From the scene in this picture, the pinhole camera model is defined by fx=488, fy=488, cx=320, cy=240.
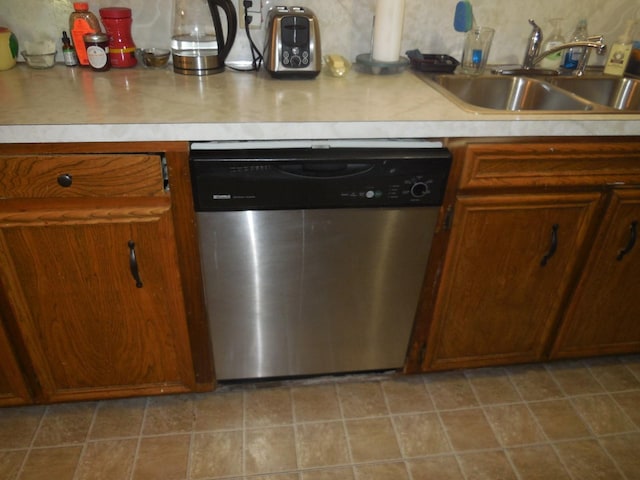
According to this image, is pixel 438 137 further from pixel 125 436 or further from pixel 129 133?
pixel 125 436

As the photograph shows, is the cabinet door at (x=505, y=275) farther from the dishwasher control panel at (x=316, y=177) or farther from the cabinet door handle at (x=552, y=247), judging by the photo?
the dishwasher control panel at (x=316, y=177)

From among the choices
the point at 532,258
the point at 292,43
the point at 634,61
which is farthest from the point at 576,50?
the point at 292,43

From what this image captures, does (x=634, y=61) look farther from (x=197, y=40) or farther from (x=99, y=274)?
(x=99, y=274)

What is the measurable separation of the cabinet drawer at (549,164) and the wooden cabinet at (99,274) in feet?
2.44

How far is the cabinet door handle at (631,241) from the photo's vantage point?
1430 mm

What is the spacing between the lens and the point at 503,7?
175cm

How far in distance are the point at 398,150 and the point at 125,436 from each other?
1.16 metres

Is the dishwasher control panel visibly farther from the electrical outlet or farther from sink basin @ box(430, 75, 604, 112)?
the electrical outlet

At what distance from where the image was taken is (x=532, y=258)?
143 cm

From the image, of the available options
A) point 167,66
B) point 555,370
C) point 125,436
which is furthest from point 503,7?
point 125,436

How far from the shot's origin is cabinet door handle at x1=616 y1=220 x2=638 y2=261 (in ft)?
4.69

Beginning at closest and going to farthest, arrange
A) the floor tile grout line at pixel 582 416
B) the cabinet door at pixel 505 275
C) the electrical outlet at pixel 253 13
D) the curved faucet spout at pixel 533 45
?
the cabinet door at pixel 505 275, the floor tile grout line at pixel 582 416, the electrical outlet at pixel 253 13, the curved faucet spout at pixel 533 45

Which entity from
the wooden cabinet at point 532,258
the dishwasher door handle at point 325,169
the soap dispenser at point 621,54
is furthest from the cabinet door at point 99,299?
the soap dispenser at point 621,54

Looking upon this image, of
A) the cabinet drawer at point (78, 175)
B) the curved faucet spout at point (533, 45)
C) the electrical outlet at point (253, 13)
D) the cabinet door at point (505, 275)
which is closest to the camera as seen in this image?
the cabinet drawer at point (78, 175)
